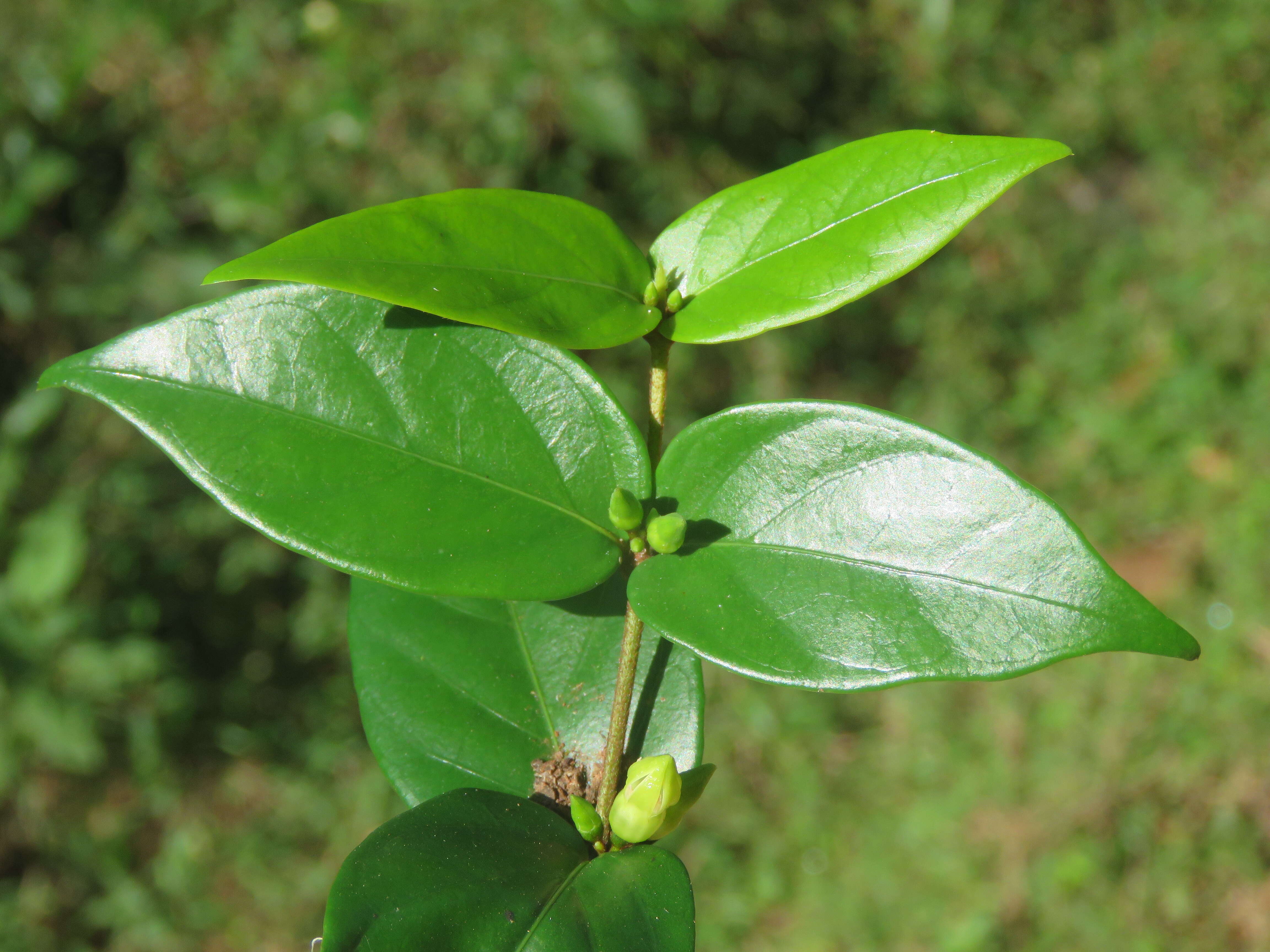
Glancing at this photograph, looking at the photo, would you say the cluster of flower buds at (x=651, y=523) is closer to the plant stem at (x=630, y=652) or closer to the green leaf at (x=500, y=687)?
the plant stem at (x=630, y=652)

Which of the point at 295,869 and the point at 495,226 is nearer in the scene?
the point at 495,226

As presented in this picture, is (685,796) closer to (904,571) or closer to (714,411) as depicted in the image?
(904,571)

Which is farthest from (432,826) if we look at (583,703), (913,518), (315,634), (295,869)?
(295,869)

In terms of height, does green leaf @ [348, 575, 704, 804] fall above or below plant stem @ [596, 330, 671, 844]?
below

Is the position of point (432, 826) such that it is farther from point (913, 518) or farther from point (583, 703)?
point (913, 518)

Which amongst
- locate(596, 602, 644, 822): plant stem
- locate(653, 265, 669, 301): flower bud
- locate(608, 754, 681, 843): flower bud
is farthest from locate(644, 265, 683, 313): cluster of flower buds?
locate(608, 754, 681, 843): flower bud

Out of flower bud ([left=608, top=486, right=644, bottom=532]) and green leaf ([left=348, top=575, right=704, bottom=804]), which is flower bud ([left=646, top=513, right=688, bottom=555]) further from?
green leaf ([left=348, top=575, right=704, bottom=804])

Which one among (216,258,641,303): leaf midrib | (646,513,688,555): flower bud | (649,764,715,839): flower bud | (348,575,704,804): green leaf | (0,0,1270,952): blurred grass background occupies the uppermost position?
(216,258,641,303): leaf midrib

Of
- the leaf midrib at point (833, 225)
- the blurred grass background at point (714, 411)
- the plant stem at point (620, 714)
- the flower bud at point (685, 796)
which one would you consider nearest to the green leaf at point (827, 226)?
the leaf midrib at point (833, 225)
